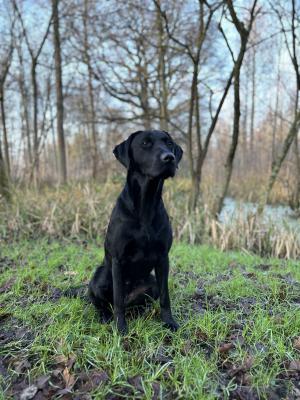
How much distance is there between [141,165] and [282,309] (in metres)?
1.56

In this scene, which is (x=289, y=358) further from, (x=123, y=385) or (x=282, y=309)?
(x=123, y=385)

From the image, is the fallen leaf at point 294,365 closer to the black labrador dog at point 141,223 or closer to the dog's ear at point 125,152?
the black labrador dog at point 141,223

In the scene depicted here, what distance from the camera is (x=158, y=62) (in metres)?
11.1

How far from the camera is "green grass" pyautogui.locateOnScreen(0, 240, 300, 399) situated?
1916 millimetres

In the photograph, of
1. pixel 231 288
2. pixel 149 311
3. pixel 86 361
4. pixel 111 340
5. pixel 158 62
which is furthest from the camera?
pixel 158 62

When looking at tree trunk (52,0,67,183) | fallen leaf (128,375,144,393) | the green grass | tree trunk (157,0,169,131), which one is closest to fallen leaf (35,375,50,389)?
the green grass

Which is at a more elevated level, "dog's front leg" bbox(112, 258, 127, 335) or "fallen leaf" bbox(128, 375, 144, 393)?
"dog's front leg" bbox(112, 258, 127, 335)

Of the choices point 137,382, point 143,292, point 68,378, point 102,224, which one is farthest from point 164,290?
point 102,224

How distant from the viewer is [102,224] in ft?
20.5

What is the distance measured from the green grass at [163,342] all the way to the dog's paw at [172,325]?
4cm

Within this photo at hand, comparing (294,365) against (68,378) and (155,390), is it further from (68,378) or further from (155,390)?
(68,378)

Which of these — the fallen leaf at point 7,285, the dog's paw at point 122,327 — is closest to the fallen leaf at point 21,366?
the dog's paw at point 122,327

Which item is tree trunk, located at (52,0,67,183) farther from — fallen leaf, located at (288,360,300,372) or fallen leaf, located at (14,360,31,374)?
Result: fallen leaf, located at (288,360,300,372)

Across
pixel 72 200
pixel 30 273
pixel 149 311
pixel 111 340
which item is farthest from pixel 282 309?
pixel 72 200
